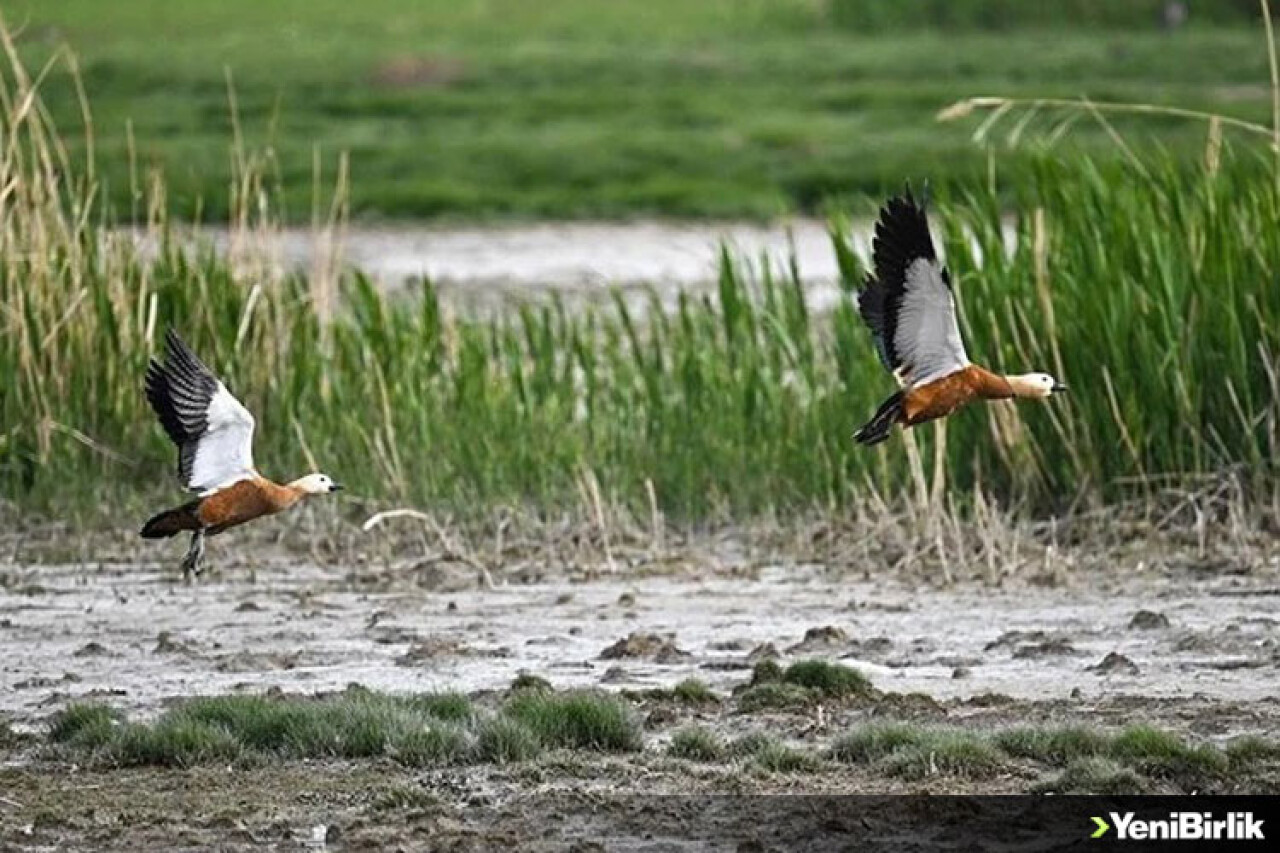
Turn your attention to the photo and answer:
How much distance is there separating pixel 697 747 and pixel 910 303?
1.19 metres

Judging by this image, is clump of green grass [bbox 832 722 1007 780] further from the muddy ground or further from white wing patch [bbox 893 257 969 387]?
white wing patch [bbox 893 257 969 387]

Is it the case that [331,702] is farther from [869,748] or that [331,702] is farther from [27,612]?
[27,612]

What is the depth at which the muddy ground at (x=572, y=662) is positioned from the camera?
7180mm

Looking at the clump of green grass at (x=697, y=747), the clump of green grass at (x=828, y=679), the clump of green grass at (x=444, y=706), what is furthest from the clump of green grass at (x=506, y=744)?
the clump of green grass at (x=828, y=679)

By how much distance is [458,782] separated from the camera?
24.7 ft

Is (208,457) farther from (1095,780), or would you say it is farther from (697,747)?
(1095,780)

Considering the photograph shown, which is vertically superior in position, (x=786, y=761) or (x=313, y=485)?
(x=313, y=485)

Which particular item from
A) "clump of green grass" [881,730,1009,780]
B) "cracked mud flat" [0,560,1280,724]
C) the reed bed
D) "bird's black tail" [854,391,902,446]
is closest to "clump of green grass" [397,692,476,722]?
"cracked mud flat" [0,560,1280,724]

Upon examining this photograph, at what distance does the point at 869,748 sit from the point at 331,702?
1.42 metres

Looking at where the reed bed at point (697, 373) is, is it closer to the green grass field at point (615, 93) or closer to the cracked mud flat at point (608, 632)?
the cracked mud flat at point (608, 632)

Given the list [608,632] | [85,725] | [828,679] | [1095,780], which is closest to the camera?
[1095,780]

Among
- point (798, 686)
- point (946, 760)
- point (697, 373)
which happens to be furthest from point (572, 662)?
point (697, 373)

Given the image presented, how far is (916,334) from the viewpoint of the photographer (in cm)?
751

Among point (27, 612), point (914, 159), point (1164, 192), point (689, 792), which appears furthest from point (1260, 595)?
point (914, 159)
